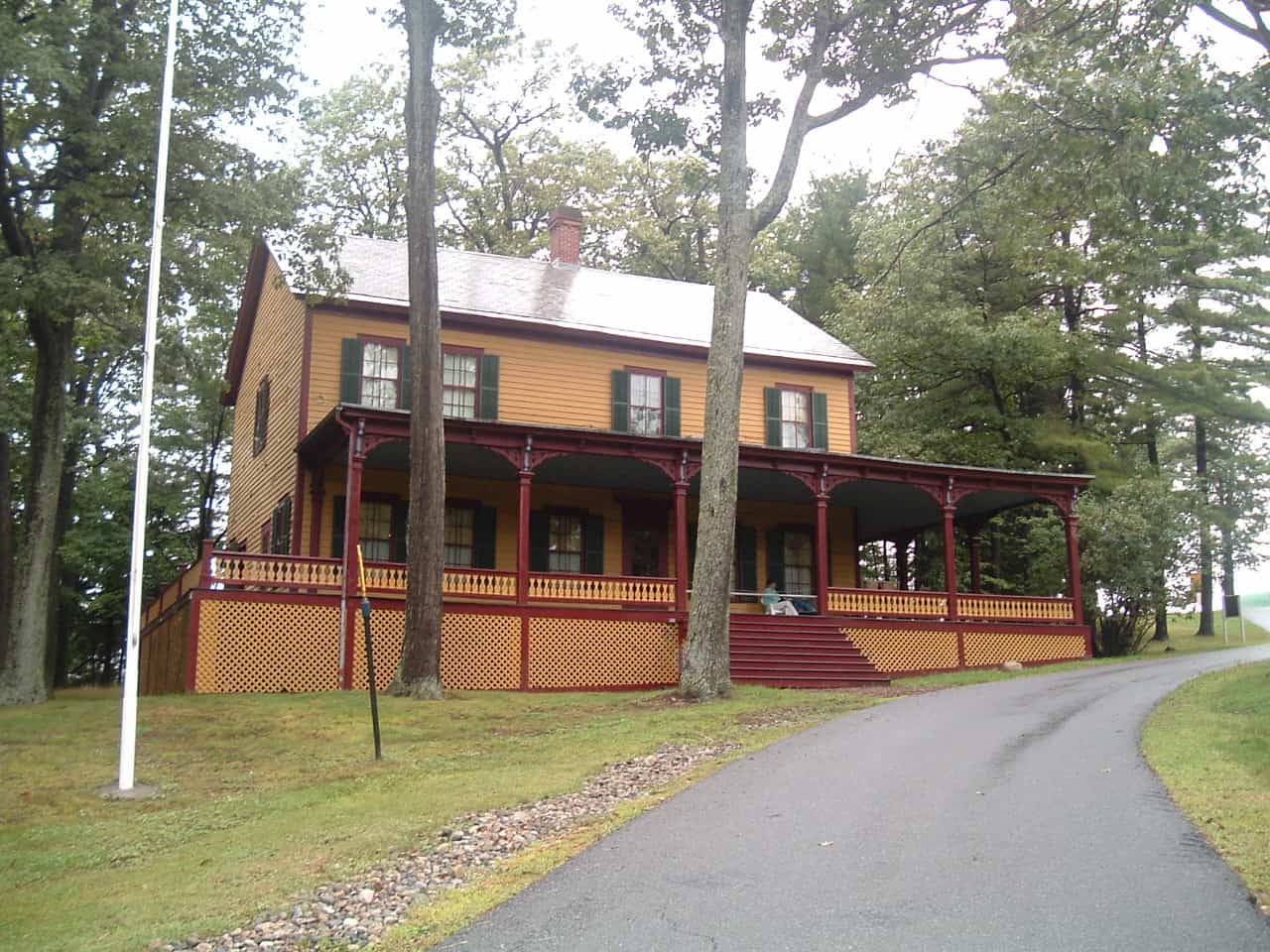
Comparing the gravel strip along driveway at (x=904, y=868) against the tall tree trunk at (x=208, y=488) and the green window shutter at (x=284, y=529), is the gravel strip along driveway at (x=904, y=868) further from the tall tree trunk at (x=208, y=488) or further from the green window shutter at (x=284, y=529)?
the tall tree trunk at (x=208, y=488)

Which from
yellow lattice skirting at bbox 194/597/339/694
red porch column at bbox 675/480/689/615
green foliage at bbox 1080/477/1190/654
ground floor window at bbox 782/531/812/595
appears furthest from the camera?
green foliage at bbox 1080/477/1190/654

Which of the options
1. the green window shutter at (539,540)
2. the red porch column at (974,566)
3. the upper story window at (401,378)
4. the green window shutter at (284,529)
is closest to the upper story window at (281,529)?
the green window shutter at (284,529)

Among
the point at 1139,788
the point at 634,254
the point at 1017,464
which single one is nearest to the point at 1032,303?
the point at 1017,464

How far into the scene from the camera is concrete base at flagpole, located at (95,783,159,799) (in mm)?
10320

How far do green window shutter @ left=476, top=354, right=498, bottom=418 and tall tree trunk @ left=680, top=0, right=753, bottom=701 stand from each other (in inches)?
252

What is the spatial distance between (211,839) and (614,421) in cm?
1579

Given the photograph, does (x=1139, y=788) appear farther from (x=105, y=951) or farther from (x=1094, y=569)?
(x=1094, y=569)

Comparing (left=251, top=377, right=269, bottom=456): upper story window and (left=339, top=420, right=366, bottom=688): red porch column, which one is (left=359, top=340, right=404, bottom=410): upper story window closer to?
(left=339, top=420, right=366, bottom=688): red porch column

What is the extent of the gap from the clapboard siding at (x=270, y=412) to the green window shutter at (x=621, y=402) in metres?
6.14

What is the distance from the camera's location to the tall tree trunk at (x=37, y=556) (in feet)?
56.0

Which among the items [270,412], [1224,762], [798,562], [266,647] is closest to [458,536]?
[270,412]

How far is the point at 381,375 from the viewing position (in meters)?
22.1

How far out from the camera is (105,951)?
6.02m

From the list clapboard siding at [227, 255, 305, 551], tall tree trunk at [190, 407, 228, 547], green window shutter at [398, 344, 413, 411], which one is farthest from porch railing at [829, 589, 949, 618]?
tall tree trunk at [190, 407, 228, 547]
